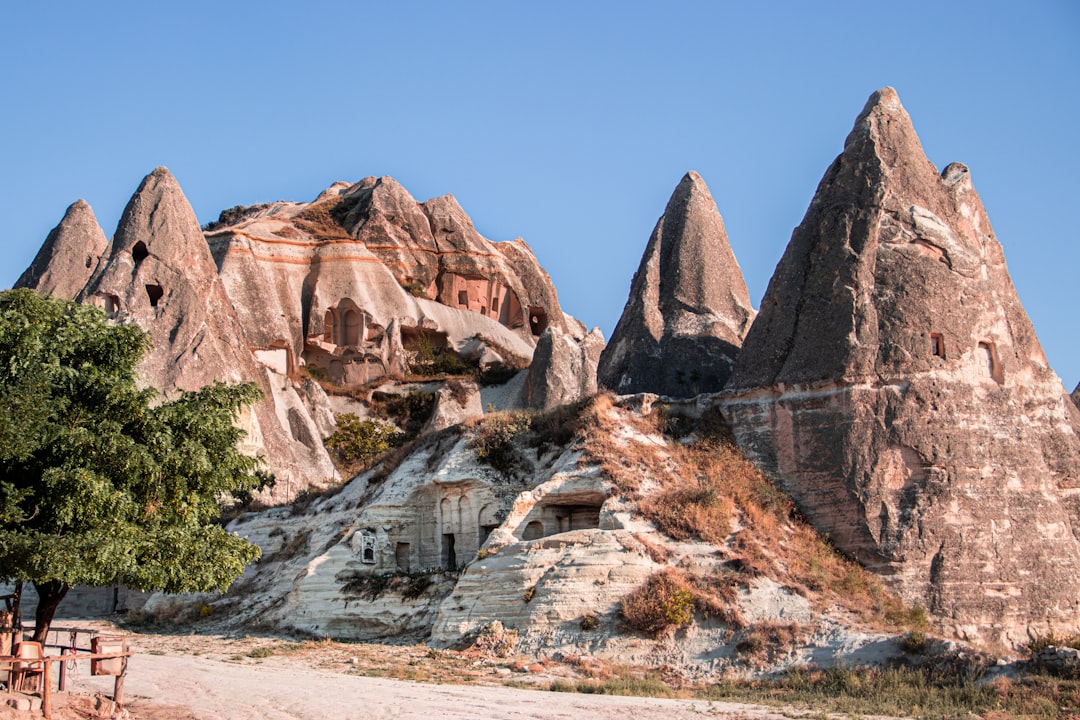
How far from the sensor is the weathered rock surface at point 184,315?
139 feet

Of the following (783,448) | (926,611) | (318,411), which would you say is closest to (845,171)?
(783,448)

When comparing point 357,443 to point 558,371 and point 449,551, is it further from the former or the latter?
point 449,551

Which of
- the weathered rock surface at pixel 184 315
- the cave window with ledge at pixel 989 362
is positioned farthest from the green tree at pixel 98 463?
the weathered rock surface at pixel 184 315

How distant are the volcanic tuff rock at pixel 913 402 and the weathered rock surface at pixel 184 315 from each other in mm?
20038

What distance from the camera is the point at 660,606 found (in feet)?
71.9

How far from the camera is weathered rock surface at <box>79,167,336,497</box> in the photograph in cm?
4247

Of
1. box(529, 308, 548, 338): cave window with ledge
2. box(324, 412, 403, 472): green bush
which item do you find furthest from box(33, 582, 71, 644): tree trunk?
box(529, 308, 548, 338): cave window with ledge

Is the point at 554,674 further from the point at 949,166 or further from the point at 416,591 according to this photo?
the point at 949,166

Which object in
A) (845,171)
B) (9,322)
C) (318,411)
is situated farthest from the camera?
(318,411)

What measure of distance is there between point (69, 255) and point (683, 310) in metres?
30.1

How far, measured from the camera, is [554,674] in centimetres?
2091

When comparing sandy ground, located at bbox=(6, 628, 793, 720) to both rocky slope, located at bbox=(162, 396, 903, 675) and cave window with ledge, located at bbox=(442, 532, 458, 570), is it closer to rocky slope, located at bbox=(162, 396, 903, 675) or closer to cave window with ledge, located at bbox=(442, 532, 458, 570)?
rocky slope, located at bbox=(162, 396, 903, 675)

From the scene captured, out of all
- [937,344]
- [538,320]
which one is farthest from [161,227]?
[538,320]

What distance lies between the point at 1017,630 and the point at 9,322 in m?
18.7
